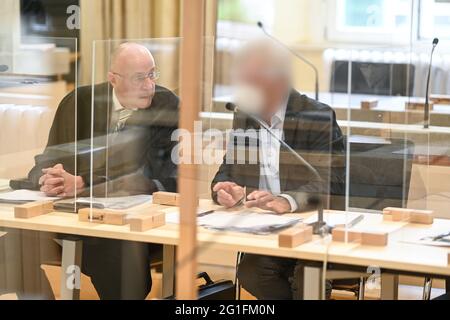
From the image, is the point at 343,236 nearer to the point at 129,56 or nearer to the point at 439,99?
the point at 129,56

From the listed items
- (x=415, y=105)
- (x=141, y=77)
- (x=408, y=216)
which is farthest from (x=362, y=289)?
(x=415, y=105)

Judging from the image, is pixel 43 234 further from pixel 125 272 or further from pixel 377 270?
pixel 377 270

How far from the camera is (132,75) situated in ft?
8.79

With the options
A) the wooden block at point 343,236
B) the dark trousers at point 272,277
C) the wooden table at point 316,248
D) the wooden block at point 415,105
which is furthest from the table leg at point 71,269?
the wooden block at point 415,105

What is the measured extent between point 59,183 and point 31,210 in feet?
0.55

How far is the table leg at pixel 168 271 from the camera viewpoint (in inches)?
98.7

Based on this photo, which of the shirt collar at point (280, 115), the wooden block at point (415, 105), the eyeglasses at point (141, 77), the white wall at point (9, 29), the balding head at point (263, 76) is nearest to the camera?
the balding head at point (263, 76)

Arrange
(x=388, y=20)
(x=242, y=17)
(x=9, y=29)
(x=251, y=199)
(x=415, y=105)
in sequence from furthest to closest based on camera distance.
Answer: (x=9, y=29) → (x=415, y=105) → (x=388, y=20) → (x=251, y=199) → (x=242, y=17)

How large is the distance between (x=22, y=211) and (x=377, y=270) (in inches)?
40.4

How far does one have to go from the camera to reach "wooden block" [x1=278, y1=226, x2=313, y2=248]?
225cm

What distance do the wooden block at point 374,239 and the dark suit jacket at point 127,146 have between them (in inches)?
22.0

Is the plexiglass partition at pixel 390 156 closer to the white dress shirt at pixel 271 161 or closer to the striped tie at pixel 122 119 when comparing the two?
the white dress shirt at pixel 271 161

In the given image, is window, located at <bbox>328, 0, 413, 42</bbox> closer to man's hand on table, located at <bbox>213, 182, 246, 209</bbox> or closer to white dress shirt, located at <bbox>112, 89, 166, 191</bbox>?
man's hand on table, located at <bbox>213, 182, 246, 209</bbox>
